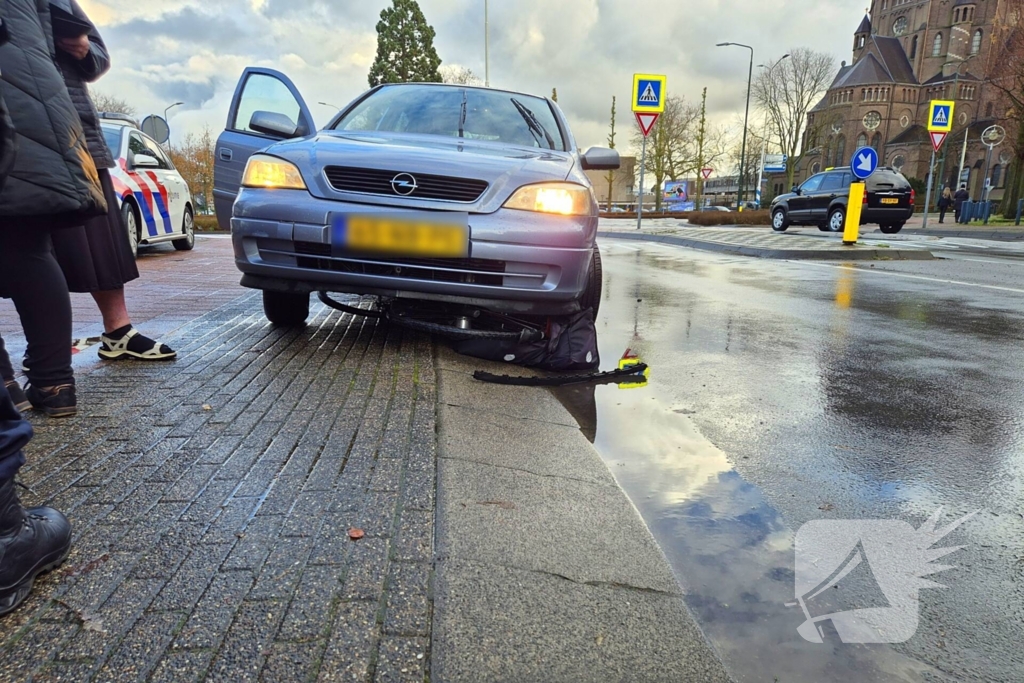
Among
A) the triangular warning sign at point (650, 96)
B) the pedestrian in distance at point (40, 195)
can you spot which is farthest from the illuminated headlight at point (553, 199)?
the triangular warning sign at point (650, 96)

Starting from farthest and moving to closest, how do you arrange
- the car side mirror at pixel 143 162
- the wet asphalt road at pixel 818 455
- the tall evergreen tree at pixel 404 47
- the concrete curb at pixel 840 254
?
the tall evergreen tree at pixel 404 47
the concrete curb at pixel 840 254
the car side mirror at pixel 143 162
the wet asphalt road at pixel 818 455

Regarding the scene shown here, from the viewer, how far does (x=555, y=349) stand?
12.8 ft

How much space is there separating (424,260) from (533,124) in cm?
186

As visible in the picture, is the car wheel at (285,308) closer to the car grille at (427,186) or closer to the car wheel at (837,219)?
the car grille at (427,186)

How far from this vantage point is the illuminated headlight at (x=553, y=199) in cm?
351

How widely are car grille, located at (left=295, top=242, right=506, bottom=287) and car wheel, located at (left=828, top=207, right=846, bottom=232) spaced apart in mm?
18672

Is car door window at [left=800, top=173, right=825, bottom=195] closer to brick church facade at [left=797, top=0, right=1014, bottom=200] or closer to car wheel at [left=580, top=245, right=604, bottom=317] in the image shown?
car wheel at [left=580, top=245, right=604, bottom=317]

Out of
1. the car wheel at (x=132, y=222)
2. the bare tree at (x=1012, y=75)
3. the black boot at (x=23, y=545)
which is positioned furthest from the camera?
the bare tree at (x=1012, y=75)

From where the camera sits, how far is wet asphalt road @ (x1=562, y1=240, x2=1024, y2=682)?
1.62 m

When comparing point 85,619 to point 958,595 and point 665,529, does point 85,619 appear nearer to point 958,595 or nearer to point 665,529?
point 665,529

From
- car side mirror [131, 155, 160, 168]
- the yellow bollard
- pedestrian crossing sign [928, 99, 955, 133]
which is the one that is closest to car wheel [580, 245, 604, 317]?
car side mirror [131, 155, 160, 168]

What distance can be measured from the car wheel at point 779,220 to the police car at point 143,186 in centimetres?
1760

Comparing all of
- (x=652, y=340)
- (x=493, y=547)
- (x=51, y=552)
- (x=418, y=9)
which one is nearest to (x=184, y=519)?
(x=51, y=552)

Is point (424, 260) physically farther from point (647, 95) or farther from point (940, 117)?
point (940, 117)
